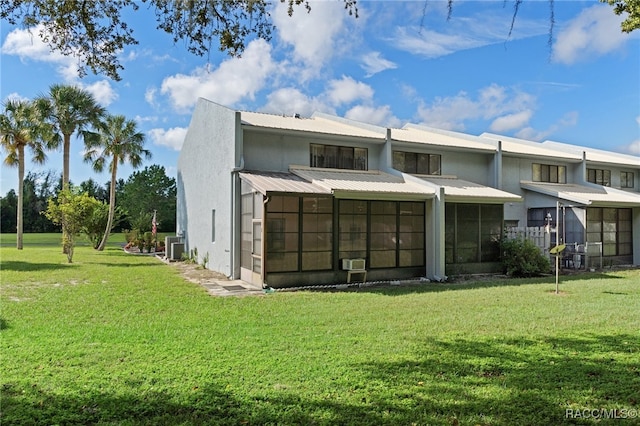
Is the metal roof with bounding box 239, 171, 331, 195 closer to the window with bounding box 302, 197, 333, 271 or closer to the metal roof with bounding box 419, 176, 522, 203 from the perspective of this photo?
the window with bounding box 302, 197, 333, 271

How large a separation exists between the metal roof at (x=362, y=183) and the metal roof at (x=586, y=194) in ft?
25.3

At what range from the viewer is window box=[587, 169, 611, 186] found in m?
23.9

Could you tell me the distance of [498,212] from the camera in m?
17.6

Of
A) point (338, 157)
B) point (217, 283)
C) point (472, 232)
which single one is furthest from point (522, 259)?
point (217, 283)

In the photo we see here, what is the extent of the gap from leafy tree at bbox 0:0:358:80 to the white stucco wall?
28.7ft

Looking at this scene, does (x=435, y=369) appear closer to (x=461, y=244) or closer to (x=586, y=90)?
(x=586, y=90)

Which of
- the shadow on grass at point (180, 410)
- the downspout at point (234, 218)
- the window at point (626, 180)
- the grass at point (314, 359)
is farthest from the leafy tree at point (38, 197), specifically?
the window at point (626, 180)

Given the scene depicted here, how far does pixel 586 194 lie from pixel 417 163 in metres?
8.67

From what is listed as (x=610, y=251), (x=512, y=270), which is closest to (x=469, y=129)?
(x=610, y=251)

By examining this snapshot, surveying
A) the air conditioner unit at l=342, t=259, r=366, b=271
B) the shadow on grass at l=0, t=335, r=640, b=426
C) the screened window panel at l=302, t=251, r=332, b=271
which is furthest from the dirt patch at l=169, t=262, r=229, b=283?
the shadow on grass at l=0, t=335, r=640, b=426

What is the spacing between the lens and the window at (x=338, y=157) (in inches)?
669

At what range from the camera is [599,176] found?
79.7 ft

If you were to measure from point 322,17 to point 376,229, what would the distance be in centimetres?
990

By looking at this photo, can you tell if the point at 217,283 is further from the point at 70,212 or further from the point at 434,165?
the point at 434,165
